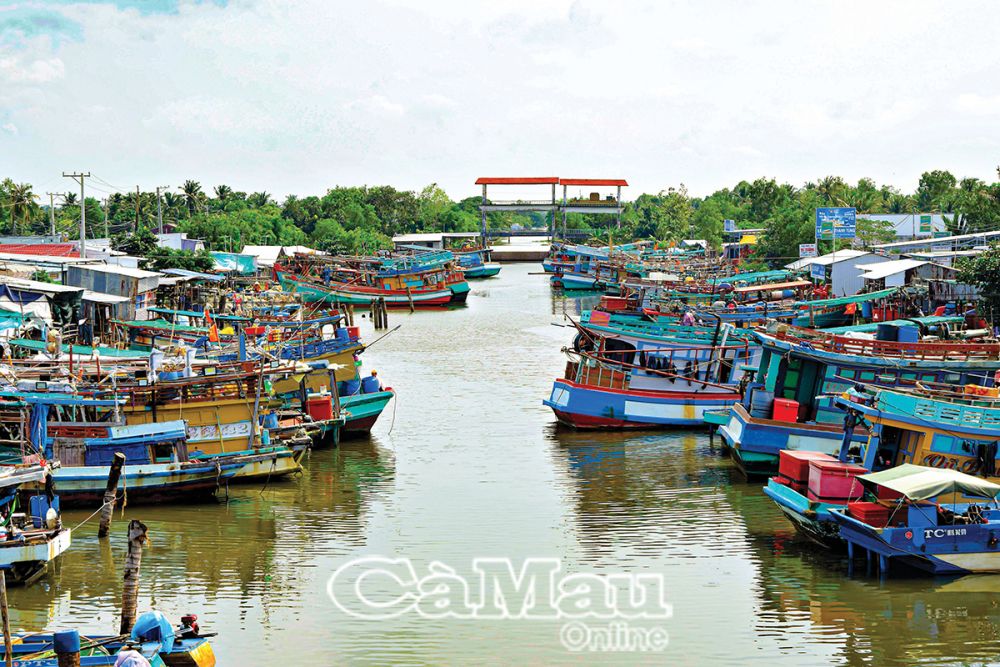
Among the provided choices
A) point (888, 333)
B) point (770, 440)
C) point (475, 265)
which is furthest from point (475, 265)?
point (770, 440)

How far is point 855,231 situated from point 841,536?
1657 inches

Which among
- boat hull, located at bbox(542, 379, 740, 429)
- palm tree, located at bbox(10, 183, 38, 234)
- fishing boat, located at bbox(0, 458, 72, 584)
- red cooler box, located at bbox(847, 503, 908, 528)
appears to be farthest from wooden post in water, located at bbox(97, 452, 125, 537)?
palm tree, located at bbox(10, 183, 38, 234)

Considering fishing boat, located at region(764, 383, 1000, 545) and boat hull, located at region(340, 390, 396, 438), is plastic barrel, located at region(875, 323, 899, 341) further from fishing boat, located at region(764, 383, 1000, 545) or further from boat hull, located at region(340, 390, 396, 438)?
boat hull, located at region(340, 390, 396, 438)

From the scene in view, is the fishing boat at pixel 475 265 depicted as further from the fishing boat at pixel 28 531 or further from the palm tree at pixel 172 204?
the fishing boat at pixel 28 531

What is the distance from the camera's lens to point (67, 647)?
39.3ft

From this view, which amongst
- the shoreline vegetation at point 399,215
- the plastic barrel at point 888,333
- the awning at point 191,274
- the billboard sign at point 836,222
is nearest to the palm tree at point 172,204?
the shoreline vegetation at point 399,215

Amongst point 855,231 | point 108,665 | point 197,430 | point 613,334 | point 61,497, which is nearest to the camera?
point 108,665

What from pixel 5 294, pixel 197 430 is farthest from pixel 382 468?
pixel 5 294

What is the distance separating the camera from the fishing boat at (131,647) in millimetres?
12711

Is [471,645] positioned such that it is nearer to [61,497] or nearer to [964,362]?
[61,497]

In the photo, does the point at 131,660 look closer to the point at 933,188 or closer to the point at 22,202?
the point at 22,202

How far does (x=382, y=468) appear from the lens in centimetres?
2517

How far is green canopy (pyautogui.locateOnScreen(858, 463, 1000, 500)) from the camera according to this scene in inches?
647

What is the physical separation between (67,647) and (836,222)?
49.0 meters
